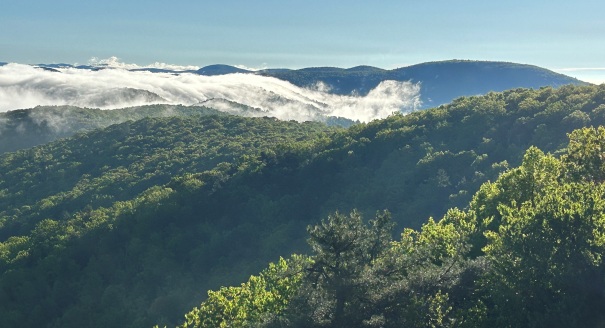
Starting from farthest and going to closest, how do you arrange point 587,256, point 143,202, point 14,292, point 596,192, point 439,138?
1. point 439,138
2. point 143,202
3. point 14,292
4. point 596,192
5. point 587,256

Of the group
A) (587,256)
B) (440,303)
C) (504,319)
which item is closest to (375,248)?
(440,303)

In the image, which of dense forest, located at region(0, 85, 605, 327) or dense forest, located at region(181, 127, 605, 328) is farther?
dense forest, located at region(0, 85, 605, 327)

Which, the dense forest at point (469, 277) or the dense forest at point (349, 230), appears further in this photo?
the dense forest at point (349, 230)

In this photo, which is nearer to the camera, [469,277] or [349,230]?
[349,230]

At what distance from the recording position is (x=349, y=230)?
34188 mm

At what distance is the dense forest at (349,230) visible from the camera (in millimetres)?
33000

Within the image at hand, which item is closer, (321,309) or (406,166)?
(321,309)

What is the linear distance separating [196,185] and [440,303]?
97.6 m

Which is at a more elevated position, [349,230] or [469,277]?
[349,230]

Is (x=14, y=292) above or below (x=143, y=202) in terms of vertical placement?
below

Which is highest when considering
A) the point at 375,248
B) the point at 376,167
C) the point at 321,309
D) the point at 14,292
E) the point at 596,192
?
the point at 596,192

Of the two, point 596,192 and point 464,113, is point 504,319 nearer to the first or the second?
point 596,192

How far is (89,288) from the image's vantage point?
99938 mm

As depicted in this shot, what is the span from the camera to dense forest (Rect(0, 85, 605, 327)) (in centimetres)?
3300
